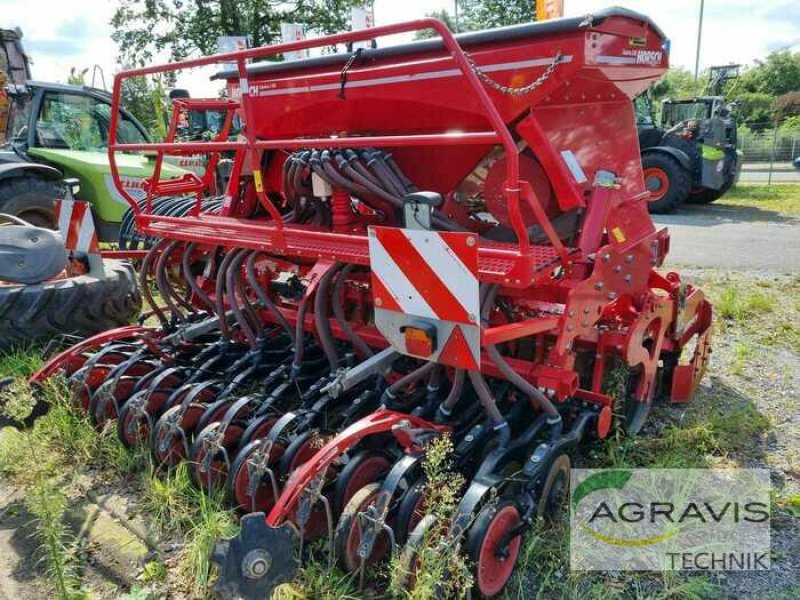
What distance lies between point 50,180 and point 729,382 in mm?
6227

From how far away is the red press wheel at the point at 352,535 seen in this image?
2123 millimetres

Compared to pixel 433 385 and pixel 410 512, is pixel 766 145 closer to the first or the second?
pixel 433 385

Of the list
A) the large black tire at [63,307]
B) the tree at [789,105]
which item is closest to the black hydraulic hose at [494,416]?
the large black tire at [63,307]

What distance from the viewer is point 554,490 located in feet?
8.13

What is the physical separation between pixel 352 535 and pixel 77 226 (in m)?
2.85

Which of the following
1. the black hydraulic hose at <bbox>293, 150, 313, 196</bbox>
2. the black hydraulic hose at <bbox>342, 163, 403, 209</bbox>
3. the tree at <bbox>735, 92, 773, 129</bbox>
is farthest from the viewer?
the tree at <bbox>735, 92, 773, 129</bbox>

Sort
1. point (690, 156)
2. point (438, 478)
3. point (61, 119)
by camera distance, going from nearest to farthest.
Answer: point (438, 478), point (61, 119), point (690, 156)

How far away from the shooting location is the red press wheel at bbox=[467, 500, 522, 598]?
204 centimetres

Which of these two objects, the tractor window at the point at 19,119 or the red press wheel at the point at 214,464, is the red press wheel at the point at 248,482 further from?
the tractor window at the point at 19,119

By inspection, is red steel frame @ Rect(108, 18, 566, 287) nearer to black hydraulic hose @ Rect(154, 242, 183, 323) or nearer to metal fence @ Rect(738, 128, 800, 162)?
black hydraulic hose @ Rect(154, 242, 183, 323)

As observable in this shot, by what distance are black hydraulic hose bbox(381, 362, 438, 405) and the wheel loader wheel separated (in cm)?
60

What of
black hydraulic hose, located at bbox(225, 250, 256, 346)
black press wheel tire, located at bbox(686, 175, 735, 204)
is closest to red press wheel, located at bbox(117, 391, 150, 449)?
black hydraulic hose, located at bbox(225, 250, 256, 346)

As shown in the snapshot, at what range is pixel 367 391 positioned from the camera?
112 inches

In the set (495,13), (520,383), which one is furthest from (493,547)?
(495,13)
